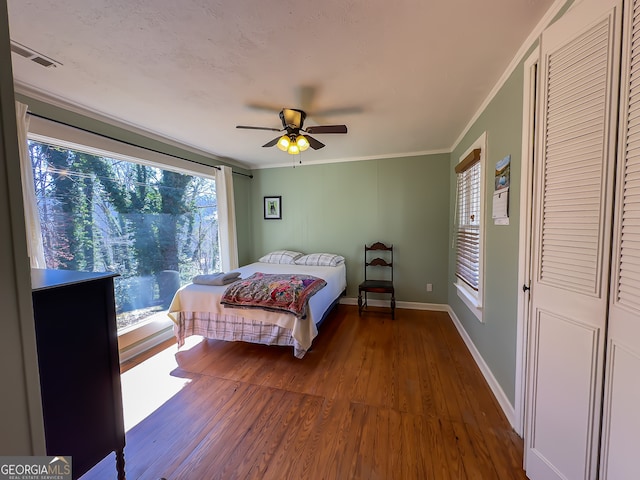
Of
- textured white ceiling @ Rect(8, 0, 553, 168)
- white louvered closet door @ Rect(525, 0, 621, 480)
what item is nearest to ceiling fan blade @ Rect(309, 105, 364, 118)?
textured white ceiling @ Rect(8, 0, 553, 168)

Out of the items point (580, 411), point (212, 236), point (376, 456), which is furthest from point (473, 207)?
point (212, 236)

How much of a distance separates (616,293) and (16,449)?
197 cm

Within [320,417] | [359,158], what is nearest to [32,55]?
[320,417]

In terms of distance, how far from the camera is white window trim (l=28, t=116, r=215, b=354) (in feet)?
6.92

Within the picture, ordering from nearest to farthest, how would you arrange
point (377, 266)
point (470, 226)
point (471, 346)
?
point (471, 346)
point (470, 226)
point (377, 266)

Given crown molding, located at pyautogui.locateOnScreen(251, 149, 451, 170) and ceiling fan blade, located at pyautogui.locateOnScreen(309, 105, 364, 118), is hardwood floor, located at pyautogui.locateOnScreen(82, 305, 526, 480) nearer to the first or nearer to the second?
ceiling fan blade, located at pyautogui.locateOnScreen(309, 105, 364, 118)

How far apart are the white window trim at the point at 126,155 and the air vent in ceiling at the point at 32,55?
1.88 feet

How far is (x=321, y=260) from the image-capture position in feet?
13.5

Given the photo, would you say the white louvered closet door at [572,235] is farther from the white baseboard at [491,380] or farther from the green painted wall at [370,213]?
the green painted wall at [370,213]

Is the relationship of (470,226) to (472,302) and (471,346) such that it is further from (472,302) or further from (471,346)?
(471,346)

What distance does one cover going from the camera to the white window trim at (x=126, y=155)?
2109 millimetres

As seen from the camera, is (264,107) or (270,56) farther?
(264,107)

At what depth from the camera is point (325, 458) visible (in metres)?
1.51

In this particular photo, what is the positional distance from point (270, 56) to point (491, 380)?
9.64 ft
